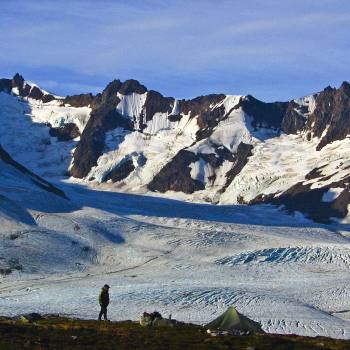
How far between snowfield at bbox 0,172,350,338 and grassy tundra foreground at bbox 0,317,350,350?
2306cm

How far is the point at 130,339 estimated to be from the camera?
41.0 m

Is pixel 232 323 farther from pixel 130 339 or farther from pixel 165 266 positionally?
pixel 165 266

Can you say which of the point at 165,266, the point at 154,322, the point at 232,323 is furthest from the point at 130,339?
the point at 165,266

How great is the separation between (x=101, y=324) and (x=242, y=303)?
117 feet

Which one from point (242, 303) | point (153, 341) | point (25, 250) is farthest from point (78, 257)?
point (153, 341)

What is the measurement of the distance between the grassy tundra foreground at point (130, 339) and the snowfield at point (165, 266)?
75.6 feet

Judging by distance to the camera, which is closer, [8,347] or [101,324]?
[8,347]

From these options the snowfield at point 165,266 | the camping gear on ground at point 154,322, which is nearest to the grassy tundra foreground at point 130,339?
the camping gear on ground at point 154,322

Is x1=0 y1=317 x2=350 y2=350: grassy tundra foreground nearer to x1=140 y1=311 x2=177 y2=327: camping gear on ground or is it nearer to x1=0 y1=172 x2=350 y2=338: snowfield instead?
x1=140 y1=311 x2=177 y2=327: camping gear on ground

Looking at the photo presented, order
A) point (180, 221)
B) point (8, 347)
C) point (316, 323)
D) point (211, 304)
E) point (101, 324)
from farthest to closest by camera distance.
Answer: point (180, 221)
point (211, 304)
point (316, 323)
point (101, 324)
point (8, 347)

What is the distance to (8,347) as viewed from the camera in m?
36.9

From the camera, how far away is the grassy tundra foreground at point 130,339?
38.7 meters

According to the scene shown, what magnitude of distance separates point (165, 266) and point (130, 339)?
74.7 metres

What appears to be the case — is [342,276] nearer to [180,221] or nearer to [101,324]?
[180,221]
